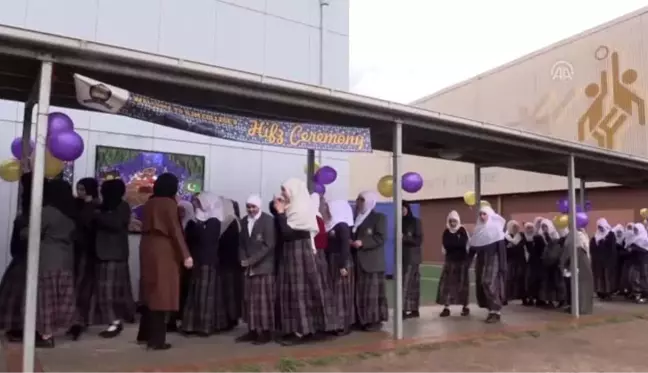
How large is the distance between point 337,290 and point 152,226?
84.3 inches

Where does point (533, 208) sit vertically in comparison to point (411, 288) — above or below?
above

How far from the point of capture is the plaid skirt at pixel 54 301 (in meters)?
5.57

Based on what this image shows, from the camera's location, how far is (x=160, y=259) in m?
5.63

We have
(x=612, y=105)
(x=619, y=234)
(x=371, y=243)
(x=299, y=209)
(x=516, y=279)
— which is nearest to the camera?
(x=299, y=209)

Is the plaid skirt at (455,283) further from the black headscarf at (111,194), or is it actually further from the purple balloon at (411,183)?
the black headscarf at (111,194)

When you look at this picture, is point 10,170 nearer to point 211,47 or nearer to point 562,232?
point 211,47

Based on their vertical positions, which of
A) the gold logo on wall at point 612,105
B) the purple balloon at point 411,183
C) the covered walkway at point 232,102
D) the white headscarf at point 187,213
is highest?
the gold logo on wall at point 612,105

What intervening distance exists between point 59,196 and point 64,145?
0.76 meters

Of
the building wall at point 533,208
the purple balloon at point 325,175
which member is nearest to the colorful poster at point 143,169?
the purple balloon at point 325,175

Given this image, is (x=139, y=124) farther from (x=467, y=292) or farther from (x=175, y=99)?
(x=467, y=292)

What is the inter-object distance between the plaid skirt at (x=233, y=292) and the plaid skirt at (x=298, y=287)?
73cm

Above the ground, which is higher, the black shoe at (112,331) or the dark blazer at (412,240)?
the dark blazer at (412,240)

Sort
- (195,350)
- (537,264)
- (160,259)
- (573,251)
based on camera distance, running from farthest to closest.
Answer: (537,264)
(573,251)
(195,350)
(160,259)

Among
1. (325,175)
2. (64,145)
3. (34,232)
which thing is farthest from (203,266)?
(34,232)
